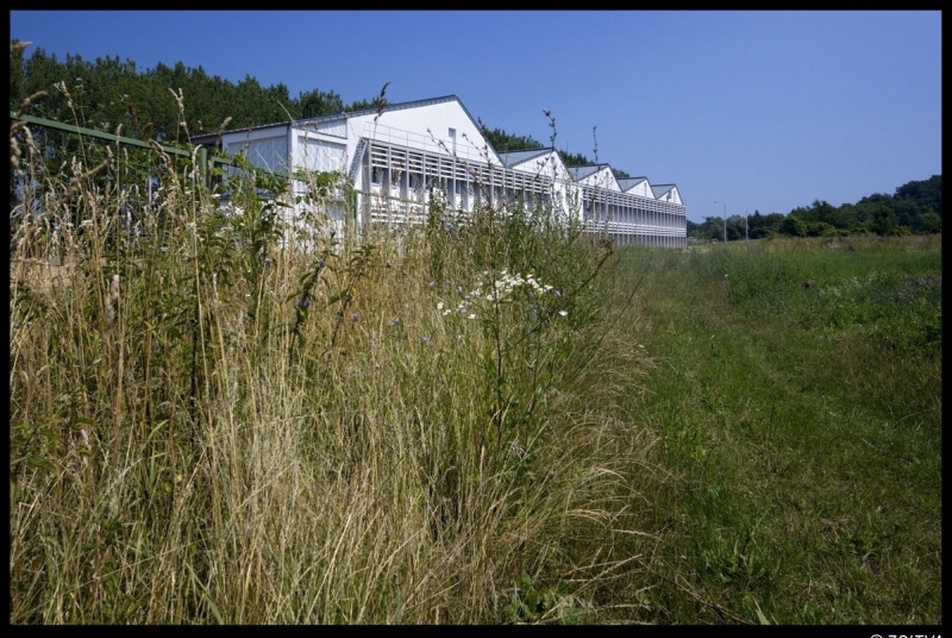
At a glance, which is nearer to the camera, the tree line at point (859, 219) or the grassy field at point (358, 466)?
the grassy field at point (358, 466)

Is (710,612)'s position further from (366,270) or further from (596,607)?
(366,270)

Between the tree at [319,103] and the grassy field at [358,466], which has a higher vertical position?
the tree at [319,103]

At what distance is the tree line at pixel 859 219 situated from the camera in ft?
66.2

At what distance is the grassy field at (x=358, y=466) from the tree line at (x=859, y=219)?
790 centimetres

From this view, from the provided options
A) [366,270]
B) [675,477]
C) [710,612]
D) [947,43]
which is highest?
[947,43]

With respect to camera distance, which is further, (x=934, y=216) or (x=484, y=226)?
(x=934, y=216)

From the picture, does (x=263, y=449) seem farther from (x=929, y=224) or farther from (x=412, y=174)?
(x=929, y=224)

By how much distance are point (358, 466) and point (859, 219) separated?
40.1 metres

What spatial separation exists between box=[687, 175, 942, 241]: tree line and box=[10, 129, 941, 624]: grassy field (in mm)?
7903

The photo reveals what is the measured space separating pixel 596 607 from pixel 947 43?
1.89 m

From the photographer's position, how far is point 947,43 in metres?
1.80

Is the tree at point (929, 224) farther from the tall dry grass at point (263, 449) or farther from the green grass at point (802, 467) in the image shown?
the tall dry grass at point (263, 449)

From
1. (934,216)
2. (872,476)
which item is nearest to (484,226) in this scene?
(872,476)

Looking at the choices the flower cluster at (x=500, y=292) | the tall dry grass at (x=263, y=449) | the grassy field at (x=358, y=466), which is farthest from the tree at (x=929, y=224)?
the tall dry grass at (x=263, y=449)
